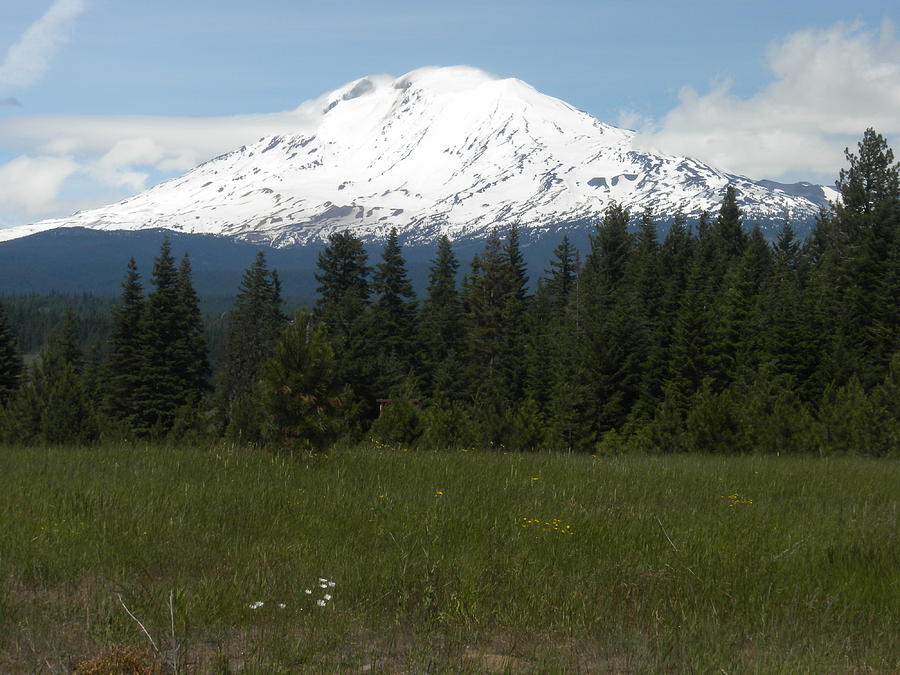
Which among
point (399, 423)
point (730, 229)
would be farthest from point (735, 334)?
point (399, 423)

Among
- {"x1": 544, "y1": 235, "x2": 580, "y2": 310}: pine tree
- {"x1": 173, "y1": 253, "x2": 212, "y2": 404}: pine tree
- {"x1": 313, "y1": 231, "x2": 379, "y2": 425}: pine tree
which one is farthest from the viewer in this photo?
{"x1": 544, "y1": 235, "x2": 580, "y2": 310}: pine tree

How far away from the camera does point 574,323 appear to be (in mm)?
60750

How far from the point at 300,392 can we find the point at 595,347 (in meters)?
43.5

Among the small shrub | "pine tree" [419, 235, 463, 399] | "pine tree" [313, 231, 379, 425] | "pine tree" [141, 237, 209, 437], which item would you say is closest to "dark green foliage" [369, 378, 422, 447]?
the small shrub

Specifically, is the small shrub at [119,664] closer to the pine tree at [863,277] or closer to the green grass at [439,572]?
the green grass at [439,572]

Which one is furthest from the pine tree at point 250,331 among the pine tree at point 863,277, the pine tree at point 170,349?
the pine tree at point 863,277

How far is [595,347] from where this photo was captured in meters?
52.4

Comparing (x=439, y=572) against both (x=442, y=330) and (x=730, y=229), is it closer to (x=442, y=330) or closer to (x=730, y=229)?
(x=442, y=330)

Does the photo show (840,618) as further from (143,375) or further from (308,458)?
(143,375)

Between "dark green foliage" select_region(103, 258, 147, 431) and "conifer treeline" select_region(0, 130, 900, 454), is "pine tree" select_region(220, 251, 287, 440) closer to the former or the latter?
"conifer treeline" select_region(0, 130, 900, 454)

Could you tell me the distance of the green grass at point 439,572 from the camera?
14.8 ft

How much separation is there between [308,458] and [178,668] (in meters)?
6.23

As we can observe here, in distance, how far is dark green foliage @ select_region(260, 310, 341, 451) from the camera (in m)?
10.5

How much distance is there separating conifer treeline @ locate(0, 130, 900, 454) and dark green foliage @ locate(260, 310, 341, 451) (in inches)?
171
